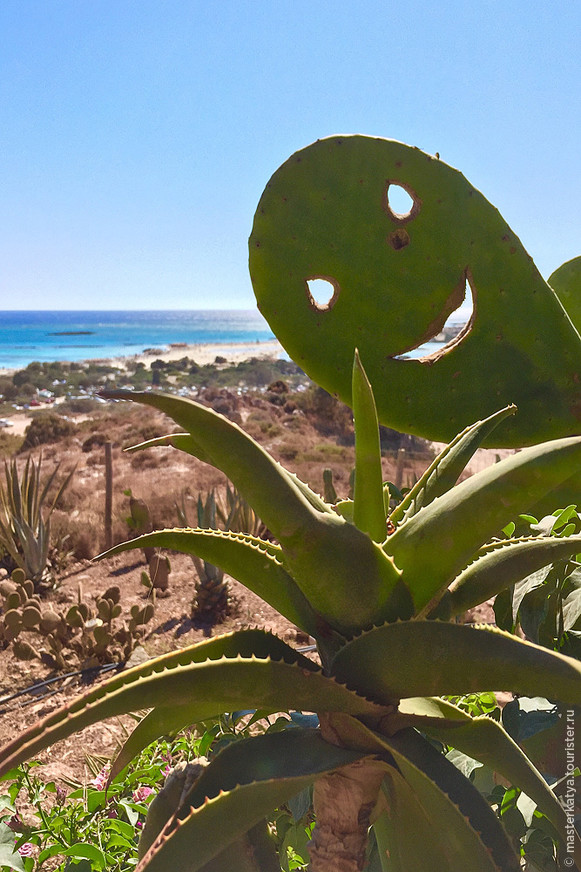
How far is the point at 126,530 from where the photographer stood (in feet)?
23.3

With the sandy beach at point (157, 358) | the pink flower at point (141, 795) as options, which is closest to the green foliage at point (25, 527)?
the sandy beach at point (157, 358)

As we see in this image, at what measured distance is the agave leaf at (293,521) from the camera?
59 cm

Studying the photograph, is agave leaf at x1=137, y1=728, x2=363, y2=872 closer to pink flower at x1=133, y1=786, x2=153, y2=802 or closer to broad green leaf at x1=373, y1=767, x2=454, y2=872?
broad green leaf at x1=373, y1=767, x2=454, y2=872

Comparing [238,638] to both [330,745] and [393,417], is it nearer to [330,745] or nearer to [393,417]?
[330,745]

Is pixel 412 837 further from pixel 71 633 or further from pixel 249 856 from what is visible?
pixel 71 633

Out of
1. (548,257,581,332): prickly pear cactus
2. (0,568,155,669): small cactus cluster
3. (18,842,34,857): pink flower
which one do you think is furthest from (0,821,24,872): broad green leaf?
(0,568,155,669): small cactus cluster

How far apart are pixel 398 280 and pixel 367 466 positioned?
1128 mm

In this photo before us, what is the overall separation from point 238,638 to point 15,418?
71.5 feet

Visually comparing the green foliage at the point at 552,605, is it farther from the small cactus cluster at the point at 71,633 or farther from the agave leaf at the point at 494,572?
the small cactus cluster at the point at 71,633

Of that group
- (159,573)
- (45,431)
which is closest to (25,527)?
(159,573)

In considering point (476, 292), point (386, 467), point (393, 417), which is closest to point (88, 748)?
point (393, 417)

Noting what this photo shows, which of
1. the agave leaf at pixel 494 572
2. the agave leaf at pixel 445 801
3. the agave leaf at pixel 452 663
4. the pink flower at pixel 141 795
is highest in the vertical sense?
the agave leaf at pixel 494 572

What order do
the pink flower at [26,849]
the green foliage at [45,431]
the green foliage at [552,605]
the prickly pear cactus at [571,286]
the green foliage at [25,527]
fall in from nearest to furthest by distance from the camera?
1. the green foliage at [552,605]
2. the pink flower at [26,849]
3. the prickly pear cactus at [571,286]
4. the green foliage at [25,527]
5. the green foliage at [45,431]

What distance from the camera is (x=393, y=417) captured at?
174 cm
